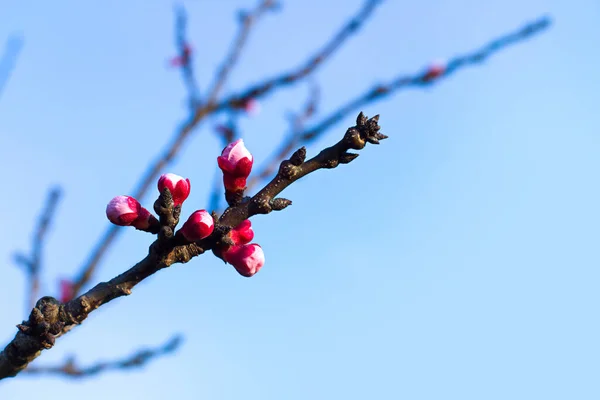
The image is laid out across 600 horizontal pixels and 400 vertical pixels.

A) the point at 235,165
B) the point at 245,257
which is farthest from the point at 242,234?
the point at 235,165

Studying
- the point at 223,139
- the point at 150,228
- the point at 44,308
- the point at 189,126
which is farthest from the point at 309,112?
the point at 44,308

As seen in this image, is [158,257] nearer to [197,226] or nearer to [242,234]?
[197,226]

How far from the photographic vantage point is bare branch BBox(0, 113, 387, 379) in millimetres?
1660

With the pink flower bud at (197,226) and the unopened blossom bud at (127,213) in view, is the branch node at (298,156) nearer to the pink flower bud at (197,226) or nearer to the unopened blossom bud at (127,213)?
the pink flower bud at (197,226)

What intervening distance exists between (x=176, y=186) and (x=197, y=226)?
245 mm

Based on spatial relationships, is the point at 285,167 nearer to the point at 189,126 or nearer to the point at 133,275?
the point at 133,275

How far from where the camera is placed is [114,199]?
1857 mm

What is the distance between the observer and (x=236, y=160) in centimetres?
191

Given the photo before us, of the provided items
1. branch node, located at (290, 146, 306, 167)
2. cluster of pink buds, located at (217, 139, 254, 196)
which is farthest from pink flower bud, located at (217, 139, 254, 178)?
branch node, located at (290, 146, 306, 167)

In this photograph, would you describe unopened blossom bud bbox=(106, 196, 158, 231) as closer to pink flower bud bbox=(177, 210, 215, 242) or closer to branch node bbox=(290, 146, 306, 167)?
pink flower bud bbox=(177, 210, 215, 242)

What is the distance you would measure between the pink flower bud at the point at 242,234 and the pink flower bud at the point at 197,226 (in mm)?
243

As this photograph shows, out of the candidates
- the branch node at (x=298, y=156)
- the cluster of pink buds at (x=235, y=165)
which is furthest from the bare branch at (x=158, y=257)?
the cluster of pink buds at (x=235, y=165)

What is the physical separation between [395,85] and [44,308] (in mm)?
2673

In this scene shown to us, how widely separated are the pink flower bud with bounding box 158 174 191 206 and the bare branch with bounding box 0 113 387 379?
0.30 ft
